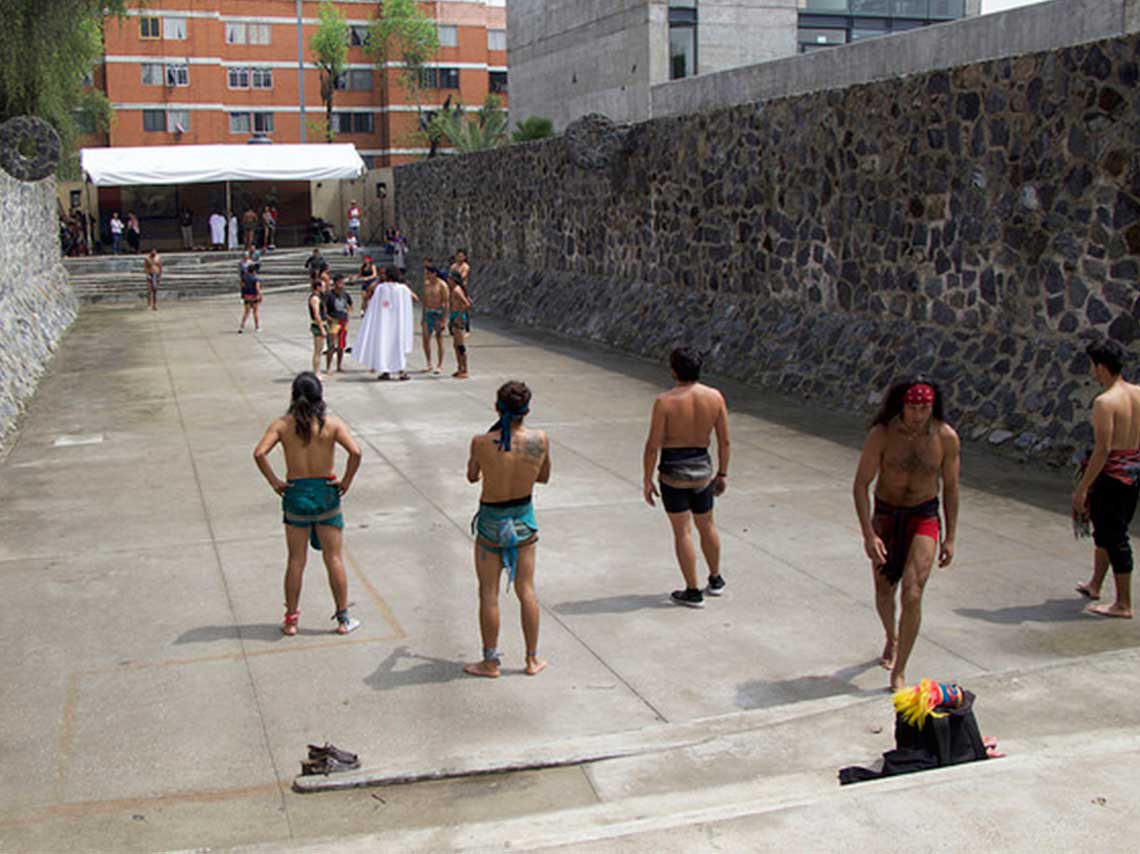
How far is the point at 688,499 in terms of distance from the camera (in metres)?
8.16

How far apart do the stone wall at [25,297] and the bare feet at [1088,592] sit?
11.0 m

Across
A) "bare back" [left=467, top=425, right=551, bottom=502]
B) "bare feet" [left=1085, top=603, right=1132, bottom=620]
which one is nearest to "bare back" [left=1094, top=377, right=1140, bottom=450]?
"bare feet" [left=1085, top=603, right=1132, bottom=620]

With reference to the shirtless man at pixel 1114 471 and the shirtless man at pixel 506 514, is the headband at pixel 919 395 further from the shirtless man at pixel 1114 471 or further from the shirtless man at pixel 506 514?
the shirtless man at pixel 506 514

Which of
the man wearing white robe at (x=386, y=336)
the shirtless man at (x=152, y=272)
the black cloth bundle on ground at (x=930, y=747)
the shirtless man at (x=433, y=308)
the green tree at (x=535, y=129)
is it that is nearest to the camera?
the black cloth bundle on ground at (x=930, y=747)

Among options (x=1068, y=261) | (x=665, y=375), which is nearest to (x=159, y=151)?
(x=665, y=375)

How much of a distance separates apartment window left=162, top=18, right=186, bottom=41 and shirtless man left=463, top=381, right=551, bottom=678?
230 ft

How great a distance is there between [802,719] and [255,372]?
48.8 ft

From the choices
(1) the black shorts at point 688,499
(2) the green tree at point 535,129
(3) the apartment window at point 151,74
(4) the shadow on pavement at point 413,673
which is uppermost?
(3) the apartment window at point 151,74

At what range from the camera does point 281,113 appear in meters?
74.9

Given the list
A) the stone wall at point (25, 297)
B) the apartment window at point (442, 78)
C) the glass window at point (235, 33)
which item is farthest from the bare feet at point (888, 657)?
the apartment window at point (442, 78)

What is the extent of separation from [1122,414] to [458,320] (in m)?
12.0

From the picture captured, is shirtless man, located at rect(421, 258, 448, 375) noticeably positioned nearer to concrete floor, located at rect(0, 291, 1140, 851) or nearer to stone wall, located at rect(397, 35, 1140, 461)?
stone wall, located at rect(397, 35, 1140, 461)

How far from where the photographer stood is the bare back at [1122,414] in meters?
7.48

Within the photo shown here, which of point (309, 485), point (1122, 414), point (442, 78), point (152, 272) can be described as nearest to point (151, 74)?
point (442, 78)
